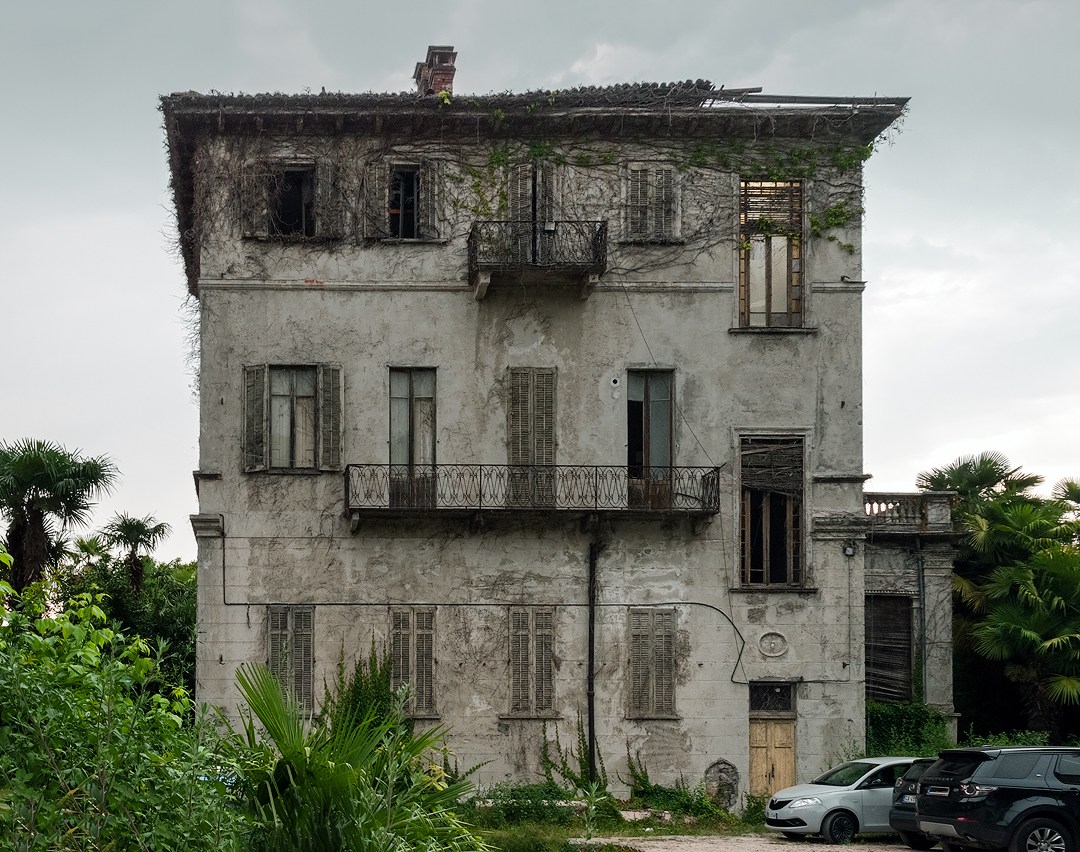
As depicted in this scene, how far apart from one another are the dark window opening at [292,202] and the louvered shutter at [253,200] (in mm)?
134

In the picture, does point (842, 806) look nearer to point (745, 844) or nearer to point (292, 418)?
point (745, 844)

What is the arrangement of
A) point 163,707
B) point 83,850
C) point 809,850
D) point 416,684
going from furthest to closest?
point 416,684
point 809,850
point 163,707
point 83,850

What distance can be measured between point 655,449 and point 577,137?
628cm

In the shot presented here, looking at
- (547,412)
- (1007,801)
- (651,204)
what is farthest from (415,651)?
(1007,801)

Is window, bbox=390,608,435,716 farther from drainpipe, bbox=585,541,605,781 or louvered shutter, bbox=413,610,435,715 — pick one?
drainpipe, bbox=585,541,605,781

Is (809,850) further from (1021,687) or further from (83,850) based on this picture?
(83,850)

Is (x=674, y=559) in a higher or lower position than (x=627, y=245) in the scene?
lower

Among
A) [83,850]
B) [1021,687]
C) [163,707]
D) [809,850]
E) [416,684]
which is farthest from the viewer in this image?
[1021,687]

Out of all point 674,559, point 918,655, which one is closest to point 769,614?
point 674,559

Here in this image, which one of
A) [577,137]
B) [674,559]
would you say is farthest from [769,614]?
[577,137]

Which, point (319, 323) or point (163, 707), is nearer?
point (163, 707)

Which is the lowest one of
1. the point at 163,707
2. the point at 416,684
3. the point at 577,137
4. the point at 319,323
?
the point at 416,684

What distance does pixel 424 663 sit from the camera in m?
29.7

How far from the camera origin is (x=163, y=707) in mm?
12570
